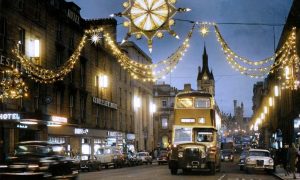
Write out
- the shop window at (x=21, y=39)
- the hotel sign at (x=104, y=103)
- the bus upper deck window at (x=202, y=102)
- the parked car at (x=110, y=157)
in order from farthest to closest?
the hotel sign at (x=104, y=103), the parked car at (x=110, y=157), the shop window at (x=21, y=39), the bus upper deck window at (x=202, y=102)

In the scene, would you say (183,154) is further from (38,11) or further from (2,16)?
(38,11)

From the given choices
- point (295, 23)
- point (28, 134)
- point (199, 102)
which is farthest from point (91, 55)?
point (199, 102)

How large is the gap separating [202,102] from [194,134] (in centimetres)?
211

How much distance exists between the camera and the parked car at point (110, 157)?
42.7 meters

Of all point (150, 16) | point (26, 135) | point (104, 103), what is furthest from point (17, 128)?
point (150, 16)

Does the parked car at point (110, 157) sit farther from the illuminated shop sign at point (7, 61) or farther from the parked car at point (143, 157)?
the illuminated shop sign at point (7, 61)

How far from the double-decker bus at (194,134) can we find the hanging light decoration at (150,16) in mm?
16124

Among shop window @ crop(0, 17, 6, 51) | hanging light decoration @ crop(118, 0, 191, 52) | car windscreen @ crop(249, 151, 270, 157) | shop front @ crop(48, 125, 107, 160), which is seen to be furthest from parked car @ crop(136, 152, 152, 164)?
hanging light decoration @ crop(118, 0, 191, 52)

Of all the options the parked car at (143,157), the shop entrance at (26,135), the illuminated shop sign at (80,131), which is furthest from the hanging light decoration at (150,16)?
the parked car at (143,157)

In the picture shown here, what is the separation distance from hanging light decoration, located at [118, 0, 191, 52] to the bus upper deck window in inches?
634

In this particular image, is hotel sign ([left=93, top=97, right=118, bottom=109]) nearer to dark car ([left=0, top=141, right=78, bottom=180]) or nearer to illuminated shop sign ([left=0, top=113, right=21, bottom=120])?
illuminated shop sign ([left=0, top=113, right=21, bottom=120])

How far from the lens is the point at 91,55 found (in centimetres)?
5484

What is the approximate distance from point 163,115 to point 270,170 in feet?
249

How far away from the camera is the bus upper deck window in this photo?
103 feet
